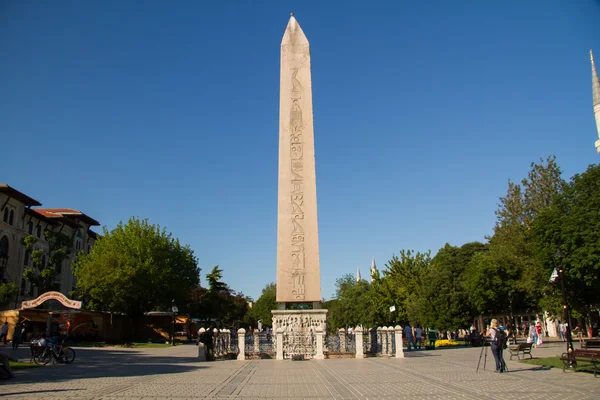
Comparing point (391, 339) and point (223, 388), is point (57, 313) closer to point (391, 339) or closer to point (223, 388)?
point (391, 339)

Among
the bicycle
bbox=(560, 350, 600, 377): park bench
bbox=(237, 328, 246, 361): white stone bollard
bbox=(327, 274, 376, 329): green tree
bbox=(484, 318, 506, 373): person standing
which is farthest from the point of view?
bbox=(327, 274, 376, 329): green tree

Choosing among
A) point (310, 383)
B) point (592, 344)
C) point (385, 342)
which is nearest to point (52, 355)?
point (310, 383)

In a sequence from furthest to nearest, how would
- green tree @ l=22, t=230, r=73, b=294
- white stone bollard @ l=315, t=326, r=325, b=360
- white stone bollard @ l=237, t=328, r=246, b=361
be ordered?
green tree @ l=22, t=230, r=73, b=294, white stone bollard @ l=237, t=328, r=246, b=361, white stone bollard @ l=315, t=326, r=325, b=360

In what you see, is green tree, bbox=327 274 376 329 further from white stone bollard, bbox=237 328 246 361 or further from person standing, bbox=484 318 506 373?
person standing, bbox=484 318 506 373

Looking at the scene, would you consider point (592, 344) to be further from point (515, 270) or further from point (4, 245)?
point (4, 245)

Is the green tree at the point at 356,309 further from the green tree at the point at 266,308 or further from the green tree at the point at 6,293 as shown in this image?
the green tree at the point at 6,293

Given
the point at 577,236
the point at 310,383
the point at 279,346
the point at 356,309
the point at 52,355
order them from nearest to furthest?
the point at 310,383, the point at 52,355, the point at 279,346, the point at 577,236, the point at 356,309

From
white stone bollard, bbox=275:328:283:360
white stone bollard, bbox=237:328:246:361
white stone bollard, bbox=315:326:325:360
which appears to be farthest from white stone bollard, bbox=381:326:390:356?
white stone bollard, bbox=237:328:246:361

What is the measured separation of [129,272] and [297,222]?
24.2 m

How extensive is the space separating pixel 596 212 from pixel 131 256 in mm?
34063

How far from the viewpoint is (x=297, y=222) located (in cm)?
2033

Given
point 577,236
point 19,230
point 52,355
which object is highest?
point 19,230

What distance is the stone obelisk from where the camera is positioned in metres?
19.8

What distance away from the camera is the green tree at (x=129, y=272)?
39969 mm
